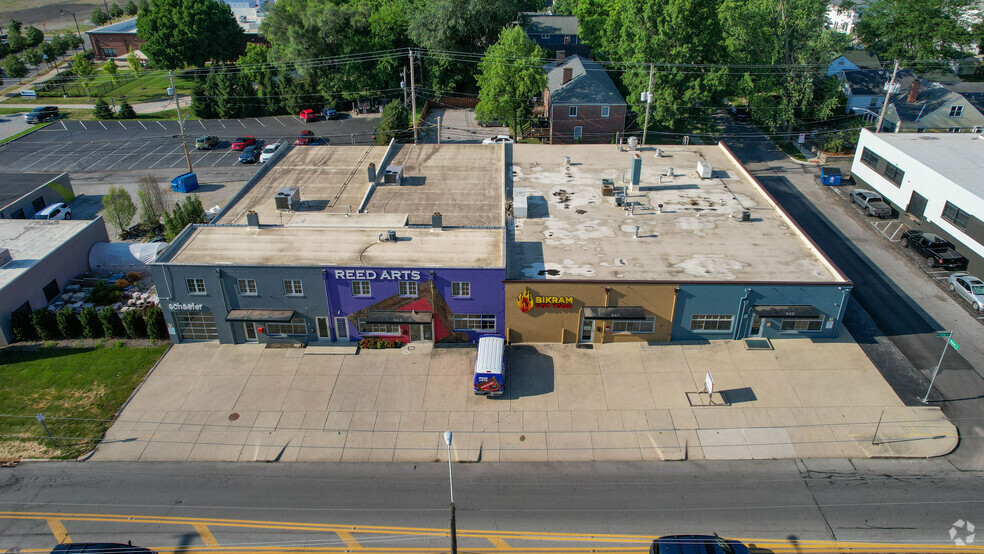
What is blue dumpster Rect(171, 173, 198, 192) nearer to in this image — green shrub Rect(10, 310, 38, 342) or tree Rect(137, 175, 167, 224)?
tree Rect(137, 175, 167, 224)

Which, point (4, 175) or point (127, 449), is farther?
point (4, 175)

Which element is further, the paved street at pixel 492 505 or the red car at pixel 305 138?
the red car at pixel 305 138

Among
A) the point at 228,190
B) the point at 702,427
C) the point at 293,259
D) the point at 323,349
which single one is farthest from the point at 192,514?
the point at 228,190

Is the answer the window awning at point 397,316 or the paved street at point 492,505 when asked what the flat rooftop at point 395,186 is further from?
the paved street at point 492,505

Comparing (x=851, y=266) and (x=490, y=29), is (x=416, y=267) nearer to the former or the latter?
(x=851, y=266)

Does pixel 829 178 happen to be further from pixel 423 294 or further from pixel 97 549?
pixel 97 549

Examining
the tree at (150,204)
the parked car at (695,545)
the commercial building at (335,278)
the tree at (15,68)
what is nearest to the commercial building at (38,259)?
the tree at (150,204)
